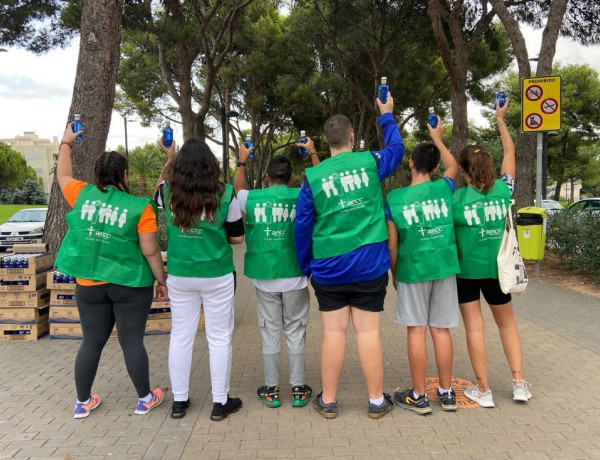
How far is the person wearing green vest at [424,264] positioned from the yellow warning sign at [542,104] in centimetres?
565

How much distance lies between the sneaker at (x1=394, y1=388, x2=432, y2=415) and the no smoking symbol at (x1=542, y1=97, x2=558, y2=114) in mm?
→ 6466

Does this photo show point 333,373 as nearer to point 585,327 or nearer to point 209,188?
point 209,188

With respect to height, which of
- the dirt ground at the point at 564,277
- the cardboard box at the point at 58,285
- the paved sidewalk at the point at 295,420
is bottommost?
the paved sidewalk at the point at 295,420

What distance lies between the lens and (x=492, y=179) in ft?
12.0

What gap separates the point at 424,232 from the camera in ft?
11.5

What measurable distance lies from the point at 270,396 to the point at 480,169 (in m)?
2.31

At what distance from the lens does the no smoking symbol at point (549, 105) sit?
8.32m

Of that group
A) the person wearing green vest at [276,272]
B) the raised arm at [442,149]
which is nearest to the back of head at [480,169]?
the raised arm at [442,149]

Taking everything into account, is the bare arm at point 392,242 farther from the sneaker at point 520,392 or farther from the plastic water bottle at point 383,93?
the sneaker at point 520,392

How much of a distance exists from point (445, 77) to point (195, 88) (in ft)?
42.3

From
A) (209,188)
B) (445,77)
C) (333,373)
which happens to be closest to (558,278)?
(333,373)

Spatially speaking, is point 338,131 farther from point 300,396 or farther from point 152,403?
point 152,403

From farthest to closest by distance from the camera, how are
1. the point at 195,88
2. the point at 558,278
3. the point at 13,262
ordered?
the point at 195,88, the point at 558,278, the point at 13,262

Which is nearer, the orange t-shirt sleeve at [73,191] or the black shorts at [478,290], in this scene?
the orange t-shirt sleeve at [73,191]
